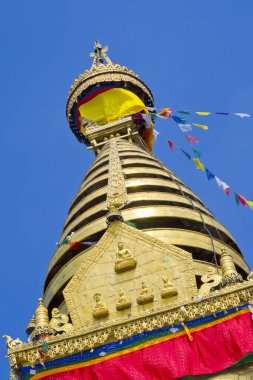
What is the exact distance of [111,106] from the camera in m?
30.6

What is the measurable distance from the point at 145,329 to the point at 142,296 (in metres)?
1.12

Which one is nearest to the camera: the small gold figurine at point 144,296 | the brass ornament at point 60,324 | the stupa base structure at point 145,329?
the stupa base structure at point 145,329

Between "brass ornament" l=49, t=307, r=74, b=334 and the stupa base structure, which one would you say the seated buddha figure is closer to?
the stupa base structure

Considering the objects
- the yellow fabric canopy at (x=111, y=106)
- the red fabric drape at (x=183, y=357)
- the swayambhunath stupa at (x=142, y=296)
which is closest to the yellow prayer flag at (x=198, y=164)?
the swayambhunath stupa at (x=142, y=296)

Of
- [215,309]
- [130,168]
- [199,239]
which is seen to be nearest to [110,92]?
[130,168]

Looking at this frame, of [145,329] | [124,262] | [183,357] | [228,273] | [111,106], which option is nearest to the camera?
[183,357]

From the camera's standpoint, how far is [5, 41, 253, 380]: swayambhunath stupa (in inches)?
558

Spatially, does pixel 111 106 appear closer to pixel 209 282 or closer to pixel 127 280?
pixel 127 280

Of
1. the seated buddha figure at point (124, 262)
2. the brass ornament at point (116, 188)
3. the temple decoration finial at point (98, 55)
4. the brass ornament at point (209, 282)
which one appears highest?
the temple decoration finial at point (98, 55)

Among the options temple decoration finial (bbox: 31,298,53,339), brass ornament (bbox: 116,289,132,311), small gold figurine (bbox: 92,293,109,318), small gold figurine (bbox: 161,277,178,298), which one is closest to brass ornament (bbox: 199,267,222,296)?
small gold figurine (bbox: 161,277,178,298)

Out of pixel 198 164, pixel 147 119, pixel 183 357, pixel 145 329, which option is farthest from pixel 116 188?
pixel 147 119

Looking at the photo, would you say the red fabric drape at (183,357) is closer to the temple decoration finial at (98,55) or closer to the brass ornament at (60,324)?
the brass ornament at (60,324)

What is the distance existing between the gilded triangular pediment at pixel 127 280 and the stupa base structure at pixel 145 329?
0.02 meters

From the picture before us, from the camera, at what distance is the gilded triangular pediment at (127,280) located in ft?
51.5
